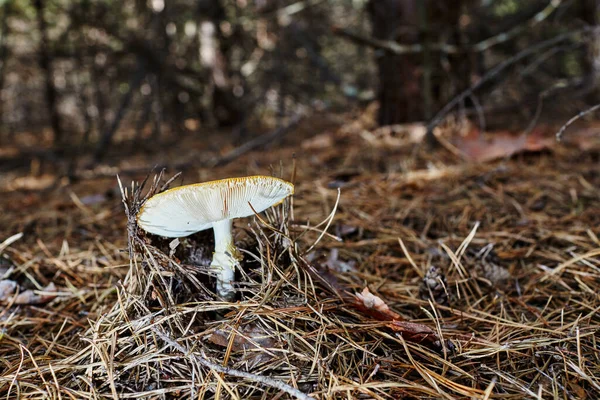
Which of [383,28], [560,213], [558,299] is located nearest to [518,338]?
[558,299]

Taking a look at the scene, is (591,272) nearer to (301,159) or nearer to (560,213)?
(560,213)

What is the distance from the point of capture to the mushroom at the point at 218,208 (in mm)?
998

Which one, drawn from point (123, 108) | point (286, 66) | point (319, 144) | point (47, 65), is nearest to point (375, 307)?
point (319, 144)

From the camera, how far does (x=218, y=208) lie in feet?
3.61

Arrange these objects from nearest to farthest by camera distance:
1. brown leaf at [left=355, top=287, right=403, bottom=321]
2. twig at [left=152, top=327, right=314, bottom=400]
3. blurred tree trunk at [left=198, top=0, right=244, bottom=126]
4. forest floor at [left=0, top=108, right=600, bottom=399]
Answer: twig at [left=152, top=327, right=314, bottom=400] → forest floor at [left=0, top=108, right=600, bottom=399] → brown leaf at [left=355, top=287, right=403, bottom=321] → blurred tree trunk at [left=198, top=0, right=244, bottom=126]

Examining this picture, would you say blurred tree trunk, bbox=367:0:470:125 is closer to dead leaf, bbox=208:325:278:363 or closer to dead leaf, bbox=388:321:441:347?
dead leaf, bbox=388:321:441:347

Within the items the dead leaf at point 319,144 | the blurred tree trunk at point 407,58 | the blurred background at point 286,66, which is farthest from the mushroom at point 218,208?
the dead leaf at point 319,144

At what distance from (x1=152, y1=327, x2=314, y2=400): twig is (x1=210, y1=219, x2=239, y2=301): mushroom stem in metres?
0.21

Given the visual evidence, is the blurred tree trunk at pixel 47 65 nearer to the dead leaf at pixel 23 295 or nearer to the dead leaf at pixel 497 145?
the dead leaf at pixel 23 295

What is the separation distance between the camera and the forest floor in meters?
1.03

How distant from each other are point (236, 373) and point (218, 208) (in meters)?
0.41

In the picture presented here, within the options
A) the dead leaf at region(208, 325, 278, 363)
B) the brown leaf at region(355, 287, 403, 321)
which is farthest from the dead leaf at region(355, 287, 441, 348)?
the dead leaf at region(208, 325, 278, 363)

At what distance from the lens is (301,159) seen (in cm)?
360

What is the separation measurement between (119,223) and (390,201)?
4.75ft
